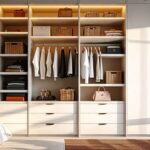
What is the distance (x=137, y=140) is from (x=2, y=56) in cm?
279

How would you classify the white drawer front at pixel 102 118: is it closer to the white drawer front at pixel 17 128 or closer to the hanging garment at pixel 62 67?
the hanging garment at pixel 62 67

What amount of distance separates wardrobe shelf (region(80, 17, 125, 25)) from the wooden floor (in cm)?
216

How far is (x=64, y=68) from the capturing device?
6914 millimetres

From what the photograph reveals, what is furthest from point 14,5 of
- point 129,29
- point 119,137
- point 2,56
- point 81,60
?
point 119,137

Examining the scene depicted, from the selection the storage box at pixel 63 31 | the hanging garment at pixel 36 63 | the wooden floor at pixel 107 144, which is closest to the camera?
the wooden floor at pixel 107 144

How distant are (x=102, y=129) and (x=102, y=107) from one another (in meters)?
0.39

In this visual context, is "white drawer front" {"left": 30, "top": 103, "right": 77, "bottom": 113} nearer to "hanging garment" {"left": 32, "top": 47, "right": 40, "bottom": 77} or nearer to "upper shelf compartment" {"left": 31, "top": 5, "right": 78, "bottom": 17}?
"hanging garment" {"left": 32, "top": 47, "right": 40, "bottom": 77}

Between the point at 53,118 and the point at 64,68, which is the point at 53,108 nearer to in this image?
the point at 53,118

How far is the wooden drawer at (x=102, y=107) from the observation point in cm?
669

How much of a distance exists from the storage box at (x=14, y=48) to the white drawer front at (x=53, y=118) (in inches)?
46.9

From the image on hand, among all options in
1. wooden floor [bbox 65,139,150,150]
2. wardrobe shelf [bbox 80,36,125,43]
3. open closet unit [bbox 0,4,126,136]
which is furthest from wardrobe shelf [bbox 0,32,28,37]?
wooden floor [bbox 65,139,150,150]

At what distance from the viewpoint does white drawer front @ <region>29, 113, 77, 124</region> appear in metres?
6.69

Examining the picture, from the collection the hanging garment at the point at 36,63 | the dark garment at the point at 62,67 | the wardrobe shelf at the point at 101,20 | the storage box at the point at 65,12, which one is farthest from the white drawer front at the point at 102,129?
the storage box at the point at 65,12

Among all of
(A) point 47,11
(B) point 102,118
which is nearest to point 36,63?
(A) point 47,11
